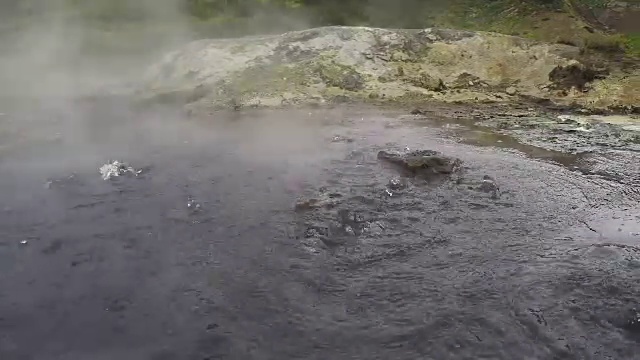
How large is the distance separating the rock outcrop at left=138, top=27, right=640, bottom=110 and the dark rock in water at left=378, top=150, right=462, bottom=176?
8297 mm

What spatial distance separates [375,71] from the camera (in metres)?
22.3

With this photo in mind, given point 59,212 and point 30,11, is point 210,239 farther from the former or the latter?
point 30,11

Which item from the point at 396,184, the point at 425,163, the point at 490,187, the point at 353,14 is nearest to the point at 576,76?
the point at 425,163

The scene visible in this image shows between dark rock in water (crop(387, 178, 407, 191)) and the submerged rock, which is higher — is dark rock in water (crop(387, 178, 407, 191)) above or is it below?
above

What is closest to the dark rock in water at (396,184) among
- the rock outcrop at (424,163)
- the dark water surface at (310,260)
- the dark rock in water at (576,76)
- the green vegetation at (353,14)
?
the dark water surface at (310,260)

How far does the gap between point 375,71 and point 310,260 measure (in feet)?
51.0

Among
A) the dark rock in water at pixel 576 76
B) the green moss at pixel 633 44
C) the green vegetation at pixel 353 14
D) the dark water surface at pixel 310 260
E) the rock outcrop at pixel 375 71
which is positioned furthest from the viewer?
the green vegetation at pixel 353 14

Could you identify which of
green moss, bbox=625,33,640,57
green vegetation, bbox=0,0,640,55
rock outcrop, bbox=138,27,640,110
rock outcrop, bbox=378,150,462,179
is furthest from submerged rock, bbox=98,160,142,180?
green moss, bbox=625,33,640,57

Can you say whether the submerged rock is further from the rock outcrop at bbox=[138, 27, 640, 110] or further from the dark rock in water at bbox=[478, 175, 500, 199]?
the rock outcrop at bbox=[138, 27, 640, 110]

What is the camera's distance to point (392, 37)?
76.7ft

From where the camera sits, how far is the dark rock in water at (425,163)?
1197cm

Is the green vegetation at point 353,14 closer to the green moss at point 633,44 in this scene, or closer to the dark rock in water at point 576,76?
the green moss at point 633,44

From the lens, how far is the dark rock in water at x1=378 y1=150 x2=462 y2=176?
11969 millimetres

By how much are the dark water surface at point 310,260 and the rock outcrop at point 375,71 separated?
7.56m
